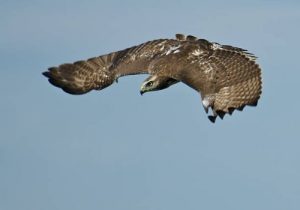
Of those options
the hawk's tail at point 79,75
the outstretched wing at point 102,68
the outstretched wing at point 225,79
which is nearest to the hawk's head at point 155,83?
the outstretched wing at point 102,68

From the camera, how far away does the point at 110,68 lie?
3859cm

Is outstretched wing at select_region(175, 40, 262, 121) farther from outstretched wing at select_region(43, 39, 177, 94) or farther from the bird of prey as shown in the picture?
outstretched wing at select_region(43, 39, 177, 94)

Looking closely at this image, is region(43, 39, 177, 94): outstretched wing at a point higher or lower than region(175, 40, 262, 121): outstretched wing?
higher

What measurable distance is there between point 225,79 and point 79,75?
6276mm

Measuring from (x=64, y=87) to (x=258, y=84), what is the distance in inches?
297

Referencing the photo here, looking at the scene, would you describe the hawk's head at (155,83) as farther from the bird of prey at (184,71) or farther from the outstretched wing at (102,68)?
the outstretched wing at (102,68)

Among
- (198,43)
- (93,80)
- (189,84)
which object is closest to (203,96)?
(189,84)

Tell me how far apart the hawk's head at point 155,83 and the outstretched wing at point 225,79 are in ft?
3.80

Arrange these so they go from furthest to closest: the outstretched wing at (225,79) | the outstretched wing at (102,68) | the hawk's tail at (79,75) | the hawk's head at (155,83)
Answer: the hawk's tail at (79,75)
the outstretched wing at (102,68)
the hawk's head at (155,83)
the outstretched wing at (225,79)

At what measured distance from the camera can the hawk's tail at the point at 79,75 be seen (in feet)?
128

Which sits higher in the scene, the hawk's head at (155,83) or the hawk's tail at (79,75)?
the hawk's tail at (79,75)

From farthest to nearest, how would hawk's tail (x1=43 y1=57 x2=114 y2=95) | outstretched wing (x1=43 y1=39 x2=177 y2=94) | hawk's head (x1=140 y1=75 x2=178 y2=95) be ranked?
1. hawk's tail (x1=43 y1=57 x2=114 y2=95)
2. outstretched wing (x1=43 y1=39 x2=177 y2=94)
3. hawk's head (x1=140 y1=75 x2=178 y2=95)

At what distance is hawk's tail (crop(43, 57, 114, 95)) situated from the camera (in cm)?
3897

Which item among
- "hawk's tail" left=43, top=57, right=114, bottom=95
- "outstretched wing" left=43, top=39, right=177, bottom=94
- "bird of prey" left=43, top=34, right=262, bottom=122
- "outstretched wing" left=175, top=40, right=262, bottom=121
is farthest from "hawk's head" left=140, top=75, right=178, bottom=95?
"hawk's tail" left=43, top=57, right=114, bottom=95
